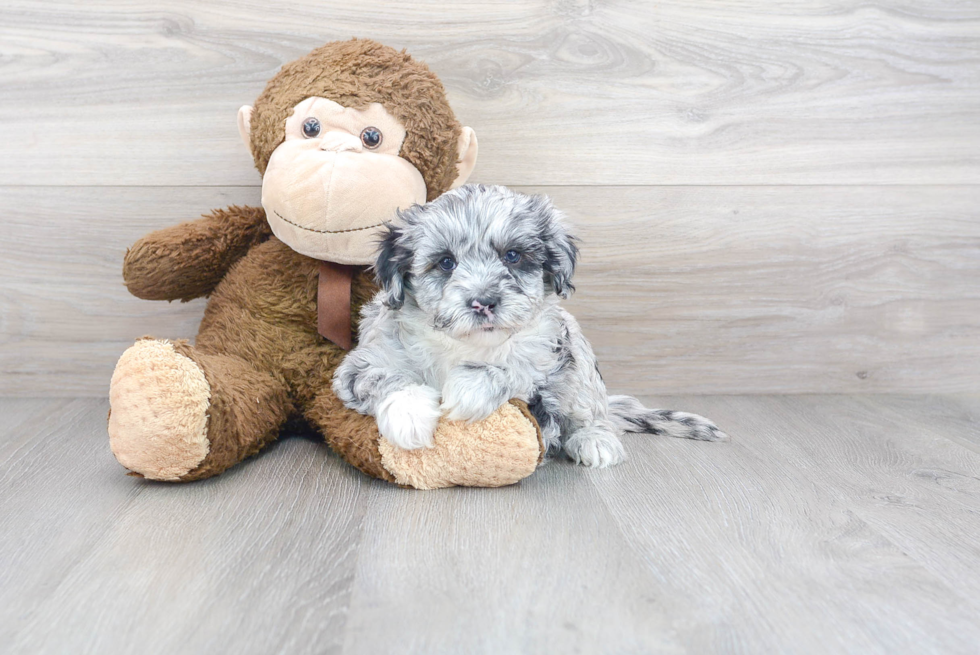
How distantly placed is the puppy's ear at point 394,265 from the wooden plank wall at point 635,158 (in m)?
0.74

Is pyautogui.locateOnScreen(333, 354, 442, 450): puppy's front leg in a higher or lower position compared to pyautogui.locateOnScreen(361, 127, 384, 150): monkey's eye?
lower

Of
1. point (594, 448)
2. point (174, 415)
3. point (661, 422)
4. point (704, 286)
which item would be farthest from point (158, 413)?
point (704, 286)

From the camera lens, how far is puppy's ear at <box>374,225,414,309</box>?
1.50 m

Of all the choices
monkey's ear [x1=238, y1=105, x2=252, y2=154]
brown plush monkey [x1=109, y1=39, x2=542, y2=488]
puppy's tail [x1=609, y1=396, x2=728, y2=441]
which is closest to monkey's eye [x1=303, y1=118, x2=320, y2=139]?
brown plush monkey [x1=109, y1=39, x2=542, y2=488]

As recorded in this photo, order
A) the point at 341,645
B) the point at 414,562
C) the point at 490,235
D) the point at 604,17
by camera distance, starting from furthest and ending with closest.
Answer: the point at 604,17
the point at 490,235
the point at 414,562
the point at 341,645

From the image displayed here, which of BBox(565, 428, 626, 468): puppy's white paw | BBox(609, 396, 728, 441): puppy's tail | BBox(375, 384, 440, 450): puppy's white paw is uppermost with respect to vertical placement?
BBox(375, 384, 440, 450): puppy's white paw

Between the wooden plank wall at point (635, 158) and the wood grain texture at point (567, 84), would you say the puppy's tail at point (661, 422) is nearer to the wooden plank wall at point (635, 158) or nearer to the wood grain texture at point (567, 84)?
the wooden plank wall at point (635, 158)

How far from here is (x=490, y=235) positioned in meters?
1.45

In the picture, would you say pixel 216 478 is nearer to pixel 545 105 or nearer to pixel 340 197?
pixel 340 197

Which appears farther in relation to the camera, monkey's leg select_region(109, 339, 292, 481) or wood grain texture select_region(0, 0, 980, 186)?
wood grain texture select_region(0, 0, 980, 186)

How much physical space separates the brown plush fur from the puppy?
26 cm

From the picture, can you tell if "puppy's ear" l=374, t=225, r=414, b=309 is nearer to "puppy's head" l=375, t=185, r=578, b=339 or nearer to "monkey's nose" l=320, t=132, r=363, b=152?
"puppy's head" l=375, t=185, r=578, b=339

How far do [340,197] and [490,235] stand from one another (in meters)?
0.37

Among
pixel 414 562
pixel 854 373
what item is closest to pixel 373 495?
pixel 414 562
